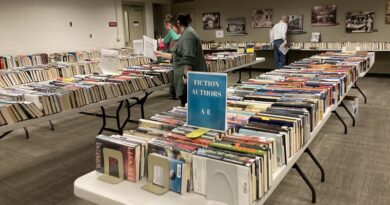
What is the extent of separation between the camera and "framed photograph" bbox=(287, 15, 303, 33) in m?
9.70

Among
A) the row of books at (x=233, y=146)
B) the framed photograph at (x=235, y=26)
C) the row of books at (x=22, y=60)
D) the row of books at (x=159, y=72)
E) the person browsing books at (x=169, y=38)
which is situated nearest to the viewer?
the row of books at (x=233, y=146)

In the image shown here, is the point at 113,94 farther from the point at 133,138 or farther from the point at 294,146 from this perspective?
the point at 294,146

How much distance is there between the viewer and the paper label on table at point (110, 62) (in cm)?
463

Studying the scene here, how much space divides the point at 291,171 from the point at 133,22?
8702 millimetres

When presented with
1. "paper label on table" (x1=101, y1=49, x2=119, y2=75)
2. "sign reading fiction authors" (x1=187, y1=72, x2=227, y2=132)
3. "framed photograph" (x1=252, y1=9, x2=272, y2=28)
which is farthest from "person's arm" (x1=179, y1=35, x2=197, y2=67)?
"framed photograph" (x1=252, y1=9, x2=272, y2=28)

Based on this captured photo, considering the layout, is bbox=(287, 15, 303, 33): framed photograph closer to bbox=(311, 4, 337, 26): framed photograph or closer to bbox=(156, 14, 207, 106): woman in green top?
bbox=(311, 4, 337, 26): framed photograph

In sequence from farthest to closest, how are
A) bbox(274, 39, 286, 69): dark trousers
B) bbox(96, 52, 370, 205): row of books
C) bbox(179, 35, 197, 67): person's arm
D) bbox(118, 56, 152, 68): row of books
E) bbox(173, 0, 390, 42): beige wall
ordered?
bbox(274, 39, 286, 69): dark trousers, bbox(173, 0, 390, 42): beige wall, bbox(118, 56, 152, 68): row of books, bbox(179, 35, 197, 67): person's arm, bbox(96, 52, 370, 205): row of books

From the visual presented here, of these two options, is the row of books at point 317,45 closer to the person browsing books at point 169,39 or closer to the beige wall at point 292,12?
the beige wall at point 292,12

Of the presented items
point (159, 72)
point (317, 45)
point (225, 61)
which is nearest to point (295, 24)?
point (317, 45)

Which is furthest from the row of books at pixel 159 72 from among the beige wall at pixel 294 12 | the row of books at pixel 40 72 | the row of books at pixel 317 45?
the beige wall at pixel 294 12

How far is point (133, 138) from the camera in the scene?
182cm

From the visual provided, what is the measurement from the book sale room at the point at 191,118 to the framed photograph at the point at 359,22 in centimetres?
3

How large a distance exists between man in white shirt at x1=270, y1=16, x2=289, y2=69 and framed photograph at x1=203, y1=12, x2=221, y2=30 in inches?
89.9

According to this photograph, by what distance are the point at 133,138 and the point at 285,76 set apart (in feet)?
7.59
